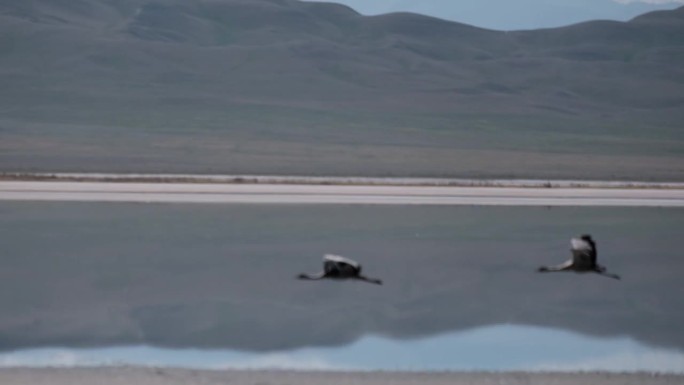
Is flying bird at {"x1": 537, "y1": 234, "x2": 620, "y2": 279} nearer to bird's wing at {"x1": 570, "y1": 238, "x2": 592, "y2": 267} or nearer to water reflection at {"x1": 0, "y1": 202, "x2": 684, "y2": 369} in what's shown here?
bird's wing at {"x1": 570, "y1": 238, "x2": 592, "y2": 267}

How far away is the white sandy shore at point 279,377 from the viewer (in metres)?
10.2

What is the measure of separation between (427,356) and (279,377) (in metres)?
1.87

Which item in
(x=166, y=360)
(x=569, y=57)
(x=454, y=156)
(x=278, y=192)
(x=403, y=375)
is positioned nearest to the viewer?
(x=403, y=375)

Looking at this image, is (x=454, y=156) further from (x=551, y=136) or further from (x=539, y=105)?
(x=539, y=105)

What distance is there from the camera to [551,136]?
2286 inches

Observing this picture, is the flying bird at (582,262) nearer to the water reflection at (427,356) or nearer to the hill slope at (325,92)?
the water reflection at (427,356)

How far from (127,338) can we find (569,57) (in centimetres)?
6896

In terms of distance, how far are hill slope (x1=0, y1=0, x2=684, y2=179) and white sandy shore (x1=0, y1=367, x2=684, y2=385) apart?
1106 inches

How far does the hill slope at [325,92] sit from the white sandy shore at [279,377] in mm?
28098

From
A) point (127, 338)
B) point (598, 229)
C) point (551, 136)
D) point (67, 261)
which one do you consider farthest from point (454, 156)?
point (127, 338)

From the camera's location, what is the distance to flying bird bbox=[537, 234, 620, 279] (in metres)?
16.5

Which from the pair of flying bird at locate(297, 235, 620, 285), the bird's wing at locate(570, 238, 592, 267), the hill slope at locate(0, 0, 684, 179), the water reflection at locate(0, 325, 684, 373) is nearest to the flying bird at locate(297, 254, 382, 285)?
the pair of flying bird at locate(297, 235, 620, 285)

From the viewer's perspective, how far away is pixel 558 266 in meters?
16.7

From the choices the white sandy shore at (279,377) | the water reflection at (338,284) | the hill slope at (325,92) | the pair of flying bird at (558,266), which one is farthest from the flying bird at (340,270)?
the hill slope at (325,92)
